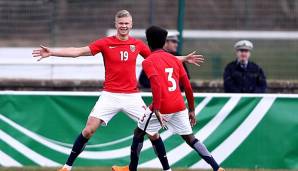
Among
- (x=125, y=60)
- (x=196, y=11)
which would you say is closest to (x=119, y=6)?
(x=196, y=11)

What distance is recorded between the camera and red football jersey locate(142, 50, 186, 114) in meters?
11.3

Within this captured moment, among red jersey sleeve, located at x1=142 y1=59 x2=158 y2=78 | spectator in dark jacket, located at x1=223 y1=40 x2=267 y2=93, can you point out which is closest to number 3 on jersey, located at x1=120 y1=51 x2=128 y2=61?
red jersey sleeve, located at x1=142 y1=59 x2=158 y2=78

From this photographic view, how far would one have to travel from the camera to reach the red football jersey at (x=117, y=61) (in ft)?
39.9

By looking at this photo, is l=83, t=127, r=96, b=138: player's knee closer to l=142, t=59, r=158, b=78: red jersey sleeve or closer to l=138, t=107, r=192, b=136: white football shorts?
l=138, t=107, r=192, b=136: white football shorts

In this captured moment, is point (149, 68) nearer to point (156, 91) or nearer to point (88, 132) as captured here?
point (156, 91)

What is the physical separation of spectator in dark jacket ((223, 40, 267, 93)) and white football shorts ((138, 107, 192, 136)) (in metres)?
2.82

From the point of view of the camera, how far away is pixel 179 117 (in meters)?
11.6

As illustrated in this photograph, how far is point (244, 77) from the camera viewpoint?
47.1 feet

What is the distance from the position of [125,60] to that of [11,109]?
2.01 metres

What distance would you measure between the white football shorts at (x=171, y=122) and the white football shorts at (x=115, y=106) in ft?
1.64

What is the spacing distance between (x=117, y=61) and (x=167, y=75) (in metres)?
0.99

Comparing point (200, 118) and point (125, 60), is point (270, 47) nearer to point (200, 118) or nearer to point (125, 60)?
point (200, 118)

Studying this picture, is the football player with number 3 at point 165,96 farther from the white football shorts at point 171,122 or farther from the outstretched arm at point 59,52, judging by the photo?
the outstretched arm at point 59,52

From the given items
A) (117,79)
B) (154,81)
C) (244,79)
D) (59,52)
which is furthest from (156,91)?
(244,79)
